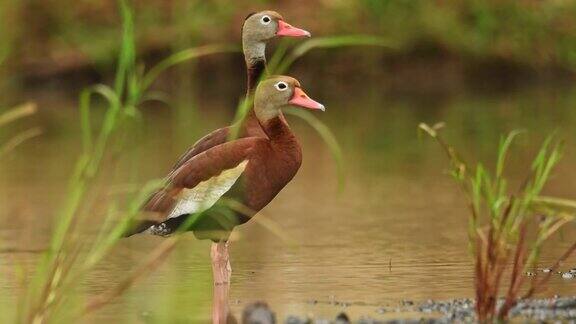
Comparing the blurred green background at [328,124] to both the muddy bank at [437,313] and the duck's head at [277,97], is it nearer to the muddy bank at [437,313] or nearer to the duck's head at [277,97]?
the muddy bank at [437,313]

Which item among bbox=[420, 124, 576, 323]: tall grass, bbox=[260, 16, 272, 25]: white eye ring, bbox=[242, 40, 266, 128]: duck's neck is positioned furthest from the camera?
bbox=[260, 16, 272, 25]: white eye ring

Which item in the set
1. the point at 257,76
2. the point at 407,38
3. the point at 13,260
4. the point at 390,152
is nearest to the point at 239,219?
the point at 257,76

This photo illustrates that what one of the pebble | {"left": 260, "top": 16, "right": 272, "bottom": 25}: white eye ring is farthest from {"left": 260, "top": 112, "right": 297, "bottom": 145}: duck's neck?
the pebble

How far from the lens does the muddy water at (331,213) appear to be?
Answer: 7336 mm

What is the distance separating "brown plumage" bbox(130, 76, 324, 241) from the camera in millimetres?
7648

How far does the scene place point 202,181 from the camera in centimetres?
771

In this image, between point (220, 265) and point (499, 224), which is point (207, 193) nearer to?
point (220, 265)

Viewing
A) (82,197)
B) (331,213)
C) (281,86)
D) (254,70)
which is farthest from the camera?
(331,213)

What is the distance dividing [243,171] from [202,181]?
203 mm

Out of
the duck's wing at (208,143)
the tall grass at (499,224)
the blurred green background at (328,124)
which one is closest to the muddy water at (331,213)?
the blurred green background at (328,124)

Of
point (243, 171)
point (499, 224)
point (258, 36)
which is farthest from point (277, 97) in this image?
point (499, 224)

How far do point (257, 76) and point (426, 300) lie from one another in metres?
1.96

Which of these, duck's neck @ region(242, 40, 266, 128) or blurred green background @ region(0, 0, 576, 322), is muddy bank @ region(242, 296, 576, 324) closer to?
blurred green background @ region(0, 0, 576, 322)

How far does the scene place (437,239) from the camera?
366 inches
